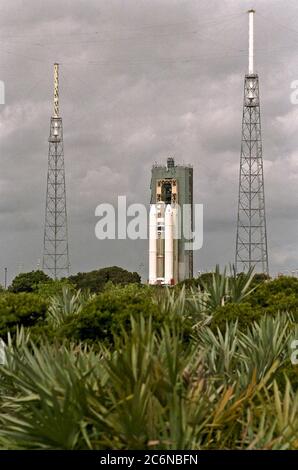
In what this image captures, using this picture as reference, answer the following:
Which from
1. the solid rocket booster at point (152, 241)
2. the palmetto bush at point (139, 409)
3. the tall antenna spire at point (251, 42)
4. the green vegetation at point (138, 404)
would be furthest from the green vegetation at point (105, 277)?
the palmetto bush at point (139, 409)

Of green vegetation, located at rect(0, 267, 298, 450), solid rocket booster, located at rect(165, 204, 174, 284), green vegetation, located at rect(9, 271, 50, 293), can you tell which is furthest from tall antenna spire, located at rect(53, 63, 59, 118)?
green vegetation, located at rect(0, 267, 298, 450)

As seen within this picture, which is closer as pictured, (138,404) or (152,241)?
(138,404)

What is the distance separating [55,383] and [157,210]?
79863 millimetres

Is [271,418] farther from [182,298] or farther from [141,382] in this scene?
[182,298]

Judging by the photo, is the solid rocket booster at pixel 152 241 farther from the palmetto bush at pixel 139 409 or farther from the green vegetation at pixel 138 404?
the palmetto bush at pixel 139 409

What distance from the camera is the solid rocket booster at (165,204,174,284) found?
85.8 metres

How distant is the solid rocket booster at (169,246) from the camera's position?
85750 millimetres

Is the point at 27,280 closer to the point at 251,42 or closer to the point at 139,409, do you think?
the point at 251,42

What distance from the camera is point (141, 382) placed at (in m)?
8.03

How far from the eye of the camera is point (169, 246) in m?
86.4

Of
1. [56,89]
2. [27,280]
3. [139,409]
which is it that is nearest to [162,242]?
[56,89]
